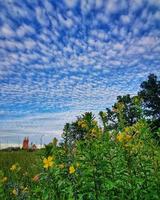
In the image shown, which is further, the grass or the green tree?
the green tree

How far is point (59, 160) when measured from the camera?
6.12 meters

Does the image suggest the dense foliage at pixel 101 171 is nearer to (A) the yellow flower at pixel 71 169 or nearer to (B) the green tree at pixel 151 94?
(A) the yellow flower at pixel 71 169

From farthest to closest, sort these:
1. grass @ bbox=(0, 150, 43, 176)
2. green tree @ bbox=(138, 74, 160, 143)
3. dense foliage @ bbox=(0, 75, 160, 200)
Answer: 1. green tree @ bbox=(138, 74, 160, 143)
2. grass @ bbox=(0, 150, 43, 176)
3. dense foliage @ bbox=(0, 75, 160, 200)

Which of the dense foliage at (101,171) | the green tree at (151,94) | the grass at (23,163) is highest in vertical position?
the green tree at (151,94)

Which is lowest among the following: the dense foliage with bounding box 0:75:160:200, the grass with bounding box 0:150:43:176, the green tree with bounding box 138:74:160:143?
the dense foliage with bounding box 0:75:160:200

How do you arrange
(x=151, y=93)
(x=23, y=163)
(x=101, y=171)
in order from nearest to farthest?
1. (x=101, y=171)
2. (x=23, y=163)
3. (x=151, y=93)

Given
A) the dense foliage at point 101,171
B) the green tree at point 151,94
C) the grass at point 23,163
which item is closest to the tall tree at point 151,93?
the green tree at point 151,94

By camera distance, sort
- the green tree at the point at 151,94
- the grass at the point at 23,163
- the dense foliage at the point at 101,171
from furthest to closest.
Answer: the green tree at the point at 151,94 → the grass at the point at 23,163 → the dense foliage at the point at 101,171

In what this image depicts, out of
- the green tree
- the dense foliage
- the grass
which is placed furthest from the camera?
the green tree

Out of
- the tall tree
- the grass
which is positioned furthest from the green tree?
the grass

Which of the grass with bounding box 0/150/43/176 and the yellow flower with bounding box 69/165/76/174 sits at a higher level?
the grass with bounding box 0/150/43/176

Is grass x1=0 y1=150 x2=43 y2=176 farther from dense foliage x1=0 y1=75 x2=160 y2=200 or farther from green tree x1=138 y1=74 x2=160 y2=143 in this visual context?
green tree x1=138 y1=74 x2=160 y2=143

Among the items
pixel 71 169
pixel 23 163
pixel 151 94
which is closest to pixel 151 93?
pixel 151 94

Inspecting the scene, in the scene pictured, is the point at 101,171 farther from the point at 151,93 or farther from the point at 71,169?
the point at 151,93
